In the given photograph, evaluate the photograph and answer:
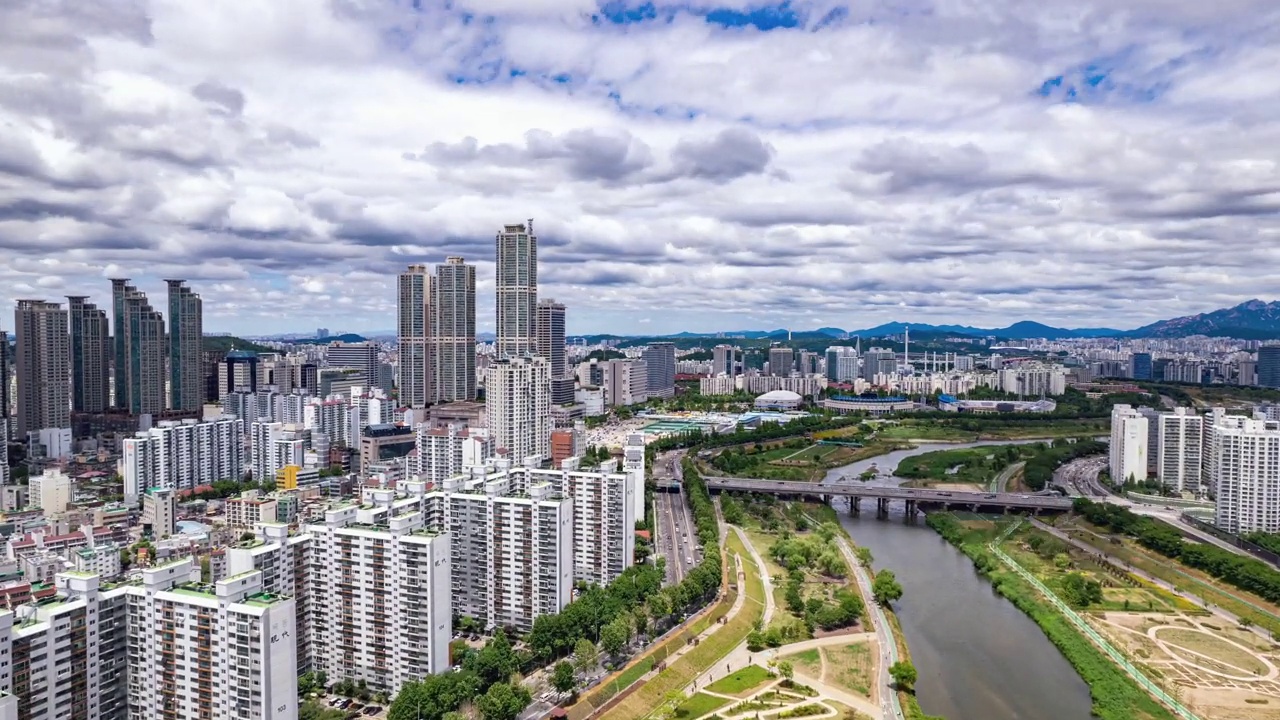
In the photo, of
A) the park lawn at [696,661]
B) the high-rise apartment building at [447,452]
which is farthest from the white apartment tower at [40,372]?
the park lawn at [696,661]

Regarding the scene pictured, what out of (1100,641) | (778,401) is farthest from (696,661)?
(778,401)

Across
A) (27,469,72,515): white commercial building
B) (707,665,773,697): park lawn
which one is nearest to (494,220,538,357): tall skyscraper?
(27,469,72,515): white commercial building

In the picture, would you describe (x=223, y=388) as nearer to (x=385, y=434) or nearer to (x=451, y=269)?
(x=451, y=269)

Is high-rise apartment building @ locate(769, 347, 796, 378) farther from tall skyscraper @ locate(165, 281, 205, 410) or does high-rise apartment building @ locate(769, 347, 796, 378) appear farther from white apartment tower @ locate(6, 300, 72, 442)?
white apartment tower @ locate(6, 300, 72, 442)

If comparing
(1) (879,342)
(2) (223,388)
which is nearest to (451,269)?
(2) (223,388)

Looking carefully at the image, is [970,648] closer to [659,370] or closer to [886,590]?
[886,590]

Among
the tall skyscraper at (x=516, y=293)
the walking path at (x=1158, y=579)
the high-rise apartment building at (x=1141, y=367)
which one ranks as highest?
the tall skyscraper at (x=516, y=293)

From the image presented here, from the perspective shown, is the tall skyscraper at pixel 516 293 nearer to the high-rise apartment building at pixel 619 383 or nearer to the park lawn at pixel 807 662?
the high-rise apartment building at pixel 619 383
